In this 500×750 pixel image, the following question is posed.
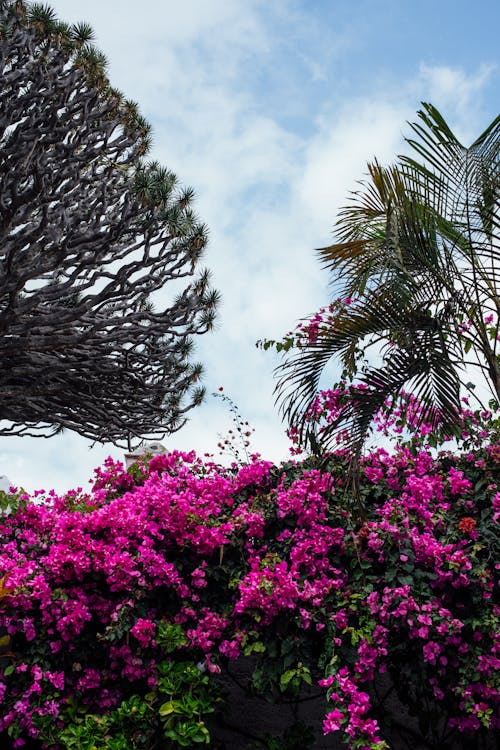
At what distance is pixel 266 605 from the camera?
13.8ft

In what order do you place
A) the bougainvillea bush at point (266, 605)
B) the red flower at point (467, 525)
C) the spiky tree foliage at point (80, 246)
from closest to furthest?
1. the bougainvillea bush at point (266, 605)
2. the red flower at point (467, 525)
3. the spiky tree foliage at point (80, 246)

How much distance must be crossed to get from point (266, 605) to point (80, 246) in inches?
378

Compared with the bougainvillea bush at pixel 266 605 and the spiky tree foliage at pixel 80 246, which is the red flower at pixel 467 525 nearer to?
the bougainvillea bush at pixel 266 605

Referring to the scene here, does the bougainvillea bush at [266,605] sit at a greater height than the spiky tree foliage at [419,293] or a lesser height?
lesser

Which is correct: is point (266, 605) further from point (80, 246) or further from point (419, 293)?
point (80, 246)

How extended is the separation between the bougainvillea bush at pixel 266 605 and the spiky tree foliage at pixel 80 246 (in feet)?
24.0

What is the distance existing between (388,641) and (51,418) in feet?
→ 37.3

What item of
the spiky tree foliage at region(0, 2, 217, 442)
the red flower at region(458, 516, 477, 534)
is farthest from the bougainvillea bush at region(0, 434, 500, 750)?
the spiky tree foliage at region(0, 2, 217, 442)

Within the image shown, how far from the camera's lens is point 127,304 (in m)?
13.6

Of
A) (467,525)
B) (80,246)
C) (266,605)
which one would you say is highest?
(80,246)

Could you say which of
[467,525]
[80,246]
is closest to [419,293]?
[467,525]

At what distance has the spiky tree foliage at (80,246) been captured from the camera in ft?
39.3

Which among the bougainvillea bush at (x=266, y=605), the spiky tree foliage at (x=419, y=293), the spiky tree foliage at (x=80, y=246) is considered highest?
the spiky tree foliage at (x=80, y=246)

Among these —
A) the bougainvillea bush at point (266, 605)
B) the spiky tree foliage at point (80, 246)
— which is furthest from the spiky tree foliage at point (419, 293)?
the spiky tree foliage at point (80, 246)
